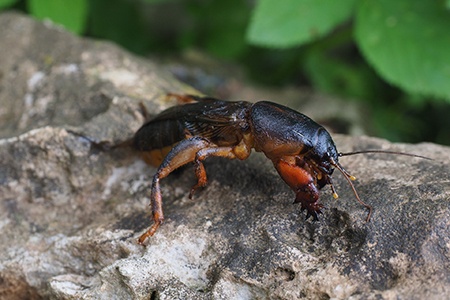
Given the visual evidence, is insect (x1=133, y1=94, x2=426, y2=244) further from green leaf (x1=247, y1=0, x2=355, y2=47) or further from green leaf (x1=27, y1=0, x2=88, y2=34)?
green leaf (x1=27, y1=0, x2=88, y2=34)

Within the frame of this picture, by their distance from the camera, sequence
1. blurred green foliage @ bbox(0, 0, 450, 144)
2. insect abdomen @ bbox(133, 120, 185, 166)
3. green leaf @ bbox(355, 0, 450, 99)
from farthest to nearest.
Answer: blurred green foliage @ bbox(0, 0, 450, 144), green leaf @ bbox(355, 0, 450, 99), insect abdomen @ bbox(133, 120, 185, 166)

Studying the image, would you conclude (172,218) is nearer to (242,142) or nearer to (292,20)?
(242,142)

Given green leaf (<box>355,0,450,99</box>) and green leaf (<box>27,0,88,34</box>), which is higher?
green leaf (<box>355,0,450,99</box>)

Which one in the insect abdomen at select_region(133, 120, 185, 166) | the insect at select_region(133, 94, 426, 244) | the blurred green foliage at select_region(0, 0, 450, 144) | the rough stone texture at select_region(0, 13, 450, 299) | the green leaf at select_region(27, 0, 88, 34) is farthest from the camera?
the green leaf at select_region(27, 0, 88, 34)

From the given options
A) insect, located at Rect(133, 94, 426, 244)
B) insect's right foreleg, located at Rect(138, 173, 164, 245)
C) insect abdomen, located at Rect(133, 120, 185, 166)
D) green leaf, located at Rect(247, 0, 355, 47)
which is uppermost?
green leaf, located at Rect(247, 0, 355, 47)

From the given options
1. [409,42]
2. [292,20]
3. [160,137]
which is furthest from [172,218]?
[409,42]

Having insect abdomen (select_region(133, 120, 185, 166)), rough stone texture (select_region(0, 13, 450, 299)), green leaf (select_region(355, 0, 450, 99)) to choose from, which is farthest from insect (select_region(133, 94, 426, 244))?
green leaf (select_region(355, 0, 450, 99))

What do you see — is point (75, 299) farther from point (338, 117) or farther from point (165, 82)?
point (338, 117)

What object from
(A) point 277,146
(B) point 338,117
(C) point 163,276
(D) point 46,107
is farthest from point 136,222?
(B) point 338,117
